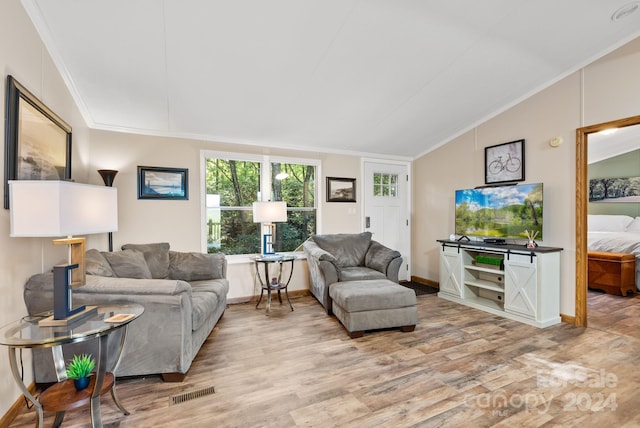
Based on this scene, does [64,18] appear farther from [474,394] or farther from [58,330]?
[474,394]

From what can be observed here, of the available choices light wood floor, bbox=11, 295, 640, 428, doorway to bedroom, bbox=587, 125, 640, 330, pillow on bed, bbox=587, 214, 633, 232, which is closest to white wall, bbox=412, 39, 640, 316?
doorway to bedroom, bbox=587, 125, 640, 330

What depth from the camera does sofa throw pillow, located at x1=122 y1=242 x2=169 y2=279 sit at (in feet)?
9.92

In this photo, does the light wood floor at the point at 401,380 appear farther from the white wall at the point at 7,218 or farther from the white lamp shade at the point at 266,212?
the white lamp shade at the point at 266,212

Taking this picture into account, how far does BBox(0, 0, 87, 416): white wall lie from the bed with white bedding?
6.92m

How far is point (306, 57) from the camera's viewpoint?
8.59 feet

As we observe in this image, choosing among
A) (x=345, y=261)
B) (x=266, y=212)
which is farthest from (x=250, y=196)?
(x=345, y=261)

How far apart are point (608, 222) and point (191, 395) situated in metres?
7.91

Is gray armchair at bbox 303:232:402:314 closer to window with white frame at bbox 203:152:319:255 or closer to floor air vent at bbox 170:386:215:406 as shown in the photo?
window with white frame at bbox 203:152:319:255

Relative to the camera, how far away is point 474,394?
192 centimetres

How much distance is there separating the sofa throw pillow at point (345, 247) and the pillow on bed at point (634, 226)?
5.44 meters

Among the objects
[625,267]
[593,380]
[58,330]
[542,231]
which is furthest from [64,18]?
[625,267]

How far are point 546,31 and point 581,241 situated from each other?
210 centimetres

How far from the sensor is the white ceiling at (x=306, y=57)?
2150 millimetres

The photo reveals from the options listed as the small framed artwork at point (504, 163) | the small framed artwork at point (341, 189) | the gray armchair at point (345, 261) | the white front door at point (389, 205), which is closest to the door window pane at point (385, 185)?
the white front door at point (389, 205)
